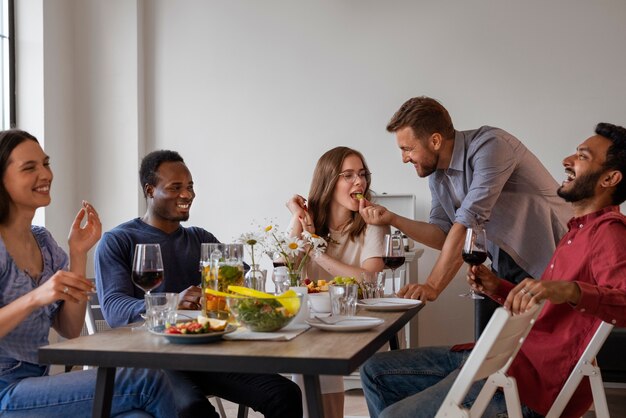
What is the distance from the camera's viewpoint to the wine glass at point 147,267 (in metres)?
2.05

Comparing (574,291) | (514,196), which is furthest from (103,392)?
(514,196)

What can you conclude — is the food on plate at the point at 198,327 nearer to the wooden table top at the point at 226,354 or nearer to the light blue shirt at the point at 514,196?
the wooden table top at the point at 226,354

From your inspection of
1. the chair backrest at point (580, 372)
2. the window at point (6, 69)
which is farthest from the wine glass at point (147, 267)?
the window at point (6, 69)

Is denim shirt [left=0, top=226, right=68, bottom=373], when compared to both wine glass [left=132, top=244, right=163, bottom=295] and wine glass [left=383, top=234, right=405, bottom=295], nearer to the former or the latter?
wine glass [left=132, top=244, right=163, bottom=295]

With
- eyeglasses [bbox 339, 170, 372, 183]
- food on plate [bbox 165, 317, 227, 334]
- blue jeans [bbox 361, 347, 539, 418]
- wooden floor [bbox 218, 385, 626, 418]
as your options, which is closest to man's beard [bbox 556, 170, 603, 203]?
blue jeans [bbox 361, 347, 539, 418]

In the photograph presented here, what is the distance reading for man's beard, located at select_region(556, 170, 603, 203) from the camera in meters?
2.23

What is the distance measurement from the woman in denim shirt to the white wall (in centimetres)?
281

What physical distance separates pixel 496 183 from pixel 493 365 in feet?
4.45

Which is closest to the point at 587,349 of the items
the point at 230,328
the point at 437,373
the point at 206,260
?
the point at 437,373

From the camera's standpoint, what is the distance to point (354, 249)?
3.26m

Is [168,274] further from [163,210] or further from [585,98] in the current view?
[585,98]

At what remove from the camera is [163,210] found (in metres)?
2.91

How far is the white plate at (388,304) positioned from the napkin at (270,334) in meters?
0.43

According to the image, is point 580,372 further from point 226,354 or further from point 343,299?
point 226,354
